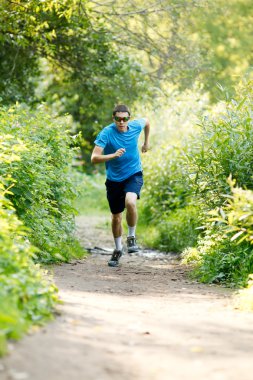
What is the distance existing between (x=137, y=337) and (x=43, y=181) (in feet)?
13.7

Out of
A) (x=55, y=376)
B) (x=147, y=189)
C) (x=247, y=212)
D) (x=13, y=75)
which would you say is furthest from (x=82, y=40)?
(x=55, y=376)

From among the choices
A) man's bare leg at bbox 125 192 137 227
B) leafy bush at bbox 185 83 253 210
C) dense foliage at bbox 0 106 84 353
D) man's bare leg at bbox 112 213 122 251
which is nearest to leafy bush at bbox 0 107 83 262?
dense foliage at bbox 0 106 84 353

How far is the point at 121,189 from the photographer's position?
1020cm

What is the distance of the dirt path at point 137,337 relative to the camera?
4.32 m

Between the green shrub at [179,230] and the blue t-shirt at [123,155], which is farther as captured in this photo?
the green shrub at [179,230]

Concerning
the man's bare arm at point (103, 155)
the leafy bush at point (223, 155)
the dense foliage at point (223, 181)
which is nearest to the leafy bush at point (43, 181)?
the man's bare arm at point (103, 155)

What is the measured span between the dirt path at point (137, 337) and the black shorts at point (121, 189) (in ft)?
5.80

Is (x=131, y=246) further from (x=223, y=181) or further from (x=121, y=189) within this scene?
(x=223, y=181)

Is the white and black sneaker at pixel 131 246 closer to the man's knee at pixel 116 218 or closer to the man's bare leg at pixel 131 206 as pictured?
the man's bare leg at pixel 131 206

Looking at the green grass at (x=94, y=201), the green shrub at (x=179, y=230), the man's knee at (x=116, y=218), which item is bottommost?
the green grass at (x=94, y=201)

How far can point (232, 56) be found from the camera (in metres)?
27.8

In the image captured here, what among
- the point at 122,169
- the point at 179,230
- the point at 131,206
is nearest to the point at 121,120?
the point at 122,169

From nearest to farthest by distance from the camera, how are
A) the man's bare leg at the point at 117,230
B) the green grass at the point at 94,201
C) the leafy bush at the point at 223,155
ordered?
the leafy bush at the point at 223,155, the man's bare leg at the point at 117,230, the green grass at the point at 94,201

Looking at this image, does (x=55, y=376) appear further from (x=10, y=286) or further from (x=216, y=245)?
(x=216, y=245)
